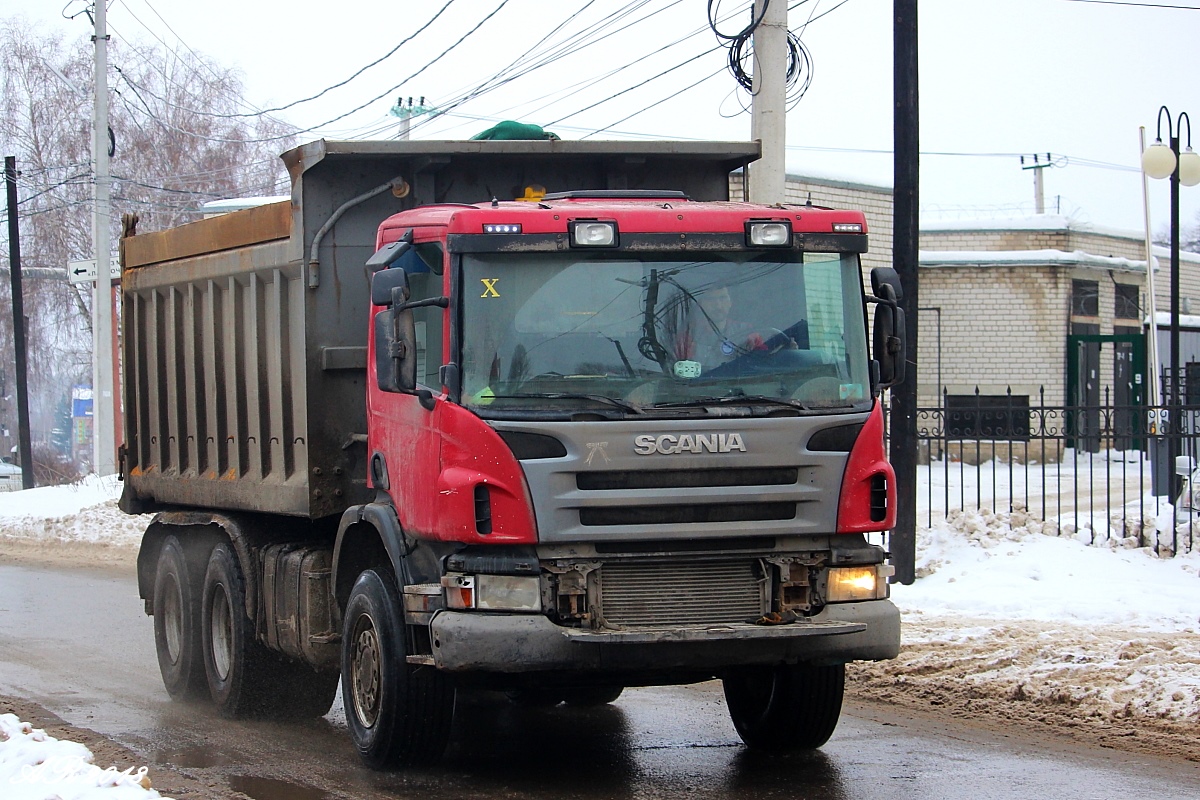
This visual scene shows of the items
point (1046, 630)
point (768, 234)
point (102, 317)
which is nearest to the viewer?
point (768, 234)

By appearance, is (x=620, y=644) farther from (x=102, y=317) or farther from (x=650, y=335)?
(x=102, y=317)

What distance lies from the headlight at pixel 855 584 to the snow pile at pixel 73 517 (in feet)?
52.7

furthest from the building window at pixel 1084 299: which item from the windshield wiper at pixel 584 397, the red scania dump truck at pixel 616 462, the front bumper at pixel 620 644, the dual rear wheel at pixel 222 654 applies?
the windshield wiper at pixel 584 397

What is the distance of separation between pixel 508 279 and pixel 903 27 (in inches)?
273

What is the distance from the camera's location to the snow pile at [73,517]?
21531 mm

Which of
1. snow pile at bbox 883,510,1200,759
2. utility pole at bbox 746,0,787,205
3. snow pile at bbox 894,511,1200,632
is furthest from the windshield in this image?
utility pole at bbox 746,0,787,205

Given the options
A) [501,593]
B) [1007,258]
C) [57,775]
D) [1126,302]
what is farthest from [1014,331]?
[57,775]

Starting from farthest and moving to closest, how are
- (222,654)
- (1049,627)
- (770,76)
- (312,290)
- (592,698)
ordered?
1. (770,76)
2. (1049,627)
3. (222,654)
4. (592,698)
5. (312,290)

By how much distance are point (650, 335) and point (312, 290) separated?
234 cm

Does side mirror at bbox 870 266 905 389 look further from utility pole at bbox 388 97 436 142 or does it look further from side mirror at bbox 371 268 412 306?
utility pole at bbox 388 97 436 142

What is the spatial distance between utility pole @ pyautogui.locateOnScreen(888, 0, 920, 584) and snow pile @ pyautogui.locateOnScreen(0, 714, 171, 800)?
290 inches

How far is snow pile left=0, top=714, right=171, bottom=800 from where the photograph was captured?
19.0 feet

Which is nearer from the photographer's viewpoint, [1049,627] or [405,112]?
[1049,627]

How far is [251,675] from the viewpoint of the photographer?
8.89 meters
